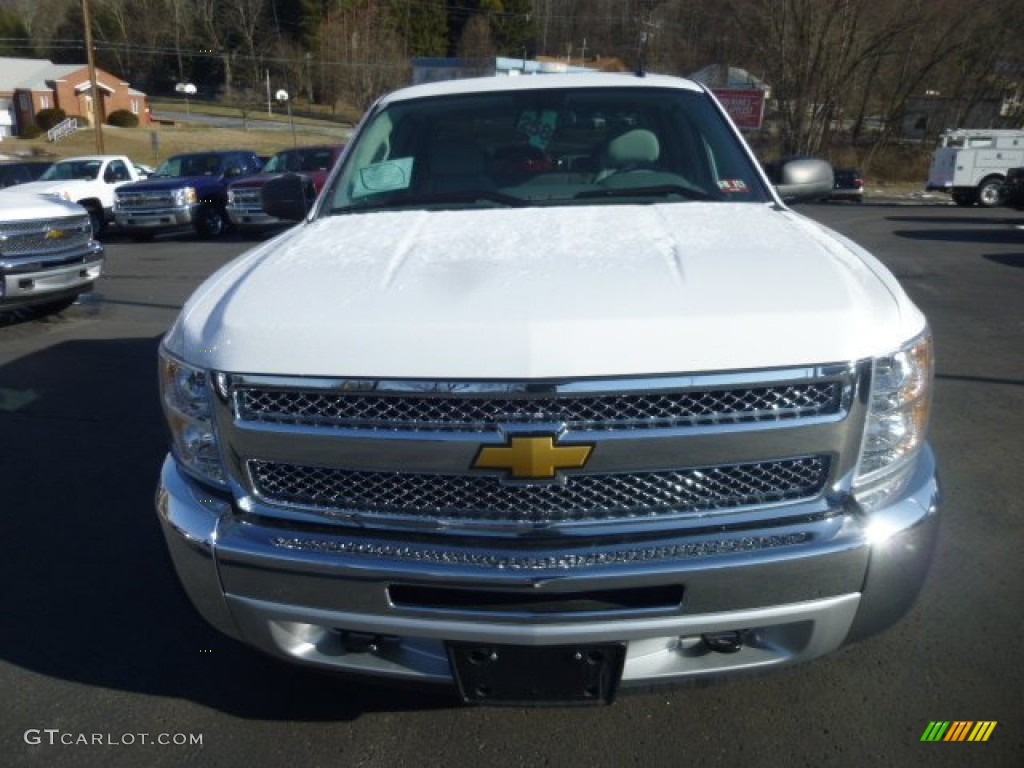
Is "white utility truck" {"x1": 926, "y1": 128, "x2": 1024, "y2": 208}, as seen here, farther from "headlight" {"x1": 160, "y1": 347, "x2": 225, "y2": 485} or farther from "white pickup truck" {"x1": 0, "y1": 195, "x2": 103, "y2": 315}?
"headlight" {"x1": 160, "y1": 347, "x2": 225, "y2": 485}

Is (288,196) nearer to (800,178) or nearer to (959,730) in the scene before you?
(800,178)

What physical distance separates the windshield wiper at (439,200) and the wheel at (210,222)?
1571cm

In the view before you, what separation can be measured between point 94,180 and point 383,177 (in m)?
17.7

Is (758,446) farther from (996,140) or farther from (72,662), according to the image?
(996,140)

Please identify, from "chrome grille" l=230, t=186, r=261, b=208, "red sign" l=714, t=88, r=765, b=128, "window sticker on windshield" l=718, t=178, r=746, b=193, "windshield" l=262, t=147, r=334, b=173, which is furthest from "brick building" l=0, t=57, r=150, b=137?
"window sticker on windshield" l=718, t=178, r=746, b=193

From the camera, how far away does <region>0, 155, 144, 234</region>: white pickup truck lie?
18.2m

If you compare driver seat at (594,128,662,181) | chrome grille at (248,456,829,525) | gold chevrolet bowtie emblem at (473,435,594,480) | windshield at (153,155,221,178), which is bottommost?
windshield at (153,155,221,178)

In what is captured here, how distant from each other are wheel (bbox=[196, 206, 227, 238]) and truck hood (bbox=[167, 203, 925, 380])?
1650cm

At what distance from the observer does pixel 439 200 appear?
11.3ft

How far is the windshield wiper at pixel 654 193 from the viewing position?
3377mm

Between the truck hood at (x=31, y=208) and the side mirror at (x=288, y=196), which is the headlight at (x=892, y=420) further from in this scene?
the truck hood at (x=31, y=208)

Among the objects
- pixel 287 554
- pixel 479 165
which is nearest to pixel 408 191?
pixel 479 165

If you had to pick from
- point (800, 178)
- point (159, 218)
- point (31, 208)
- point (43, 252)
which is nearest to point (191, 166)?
point (159, 218)

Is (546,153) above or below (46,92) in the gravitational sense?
above
